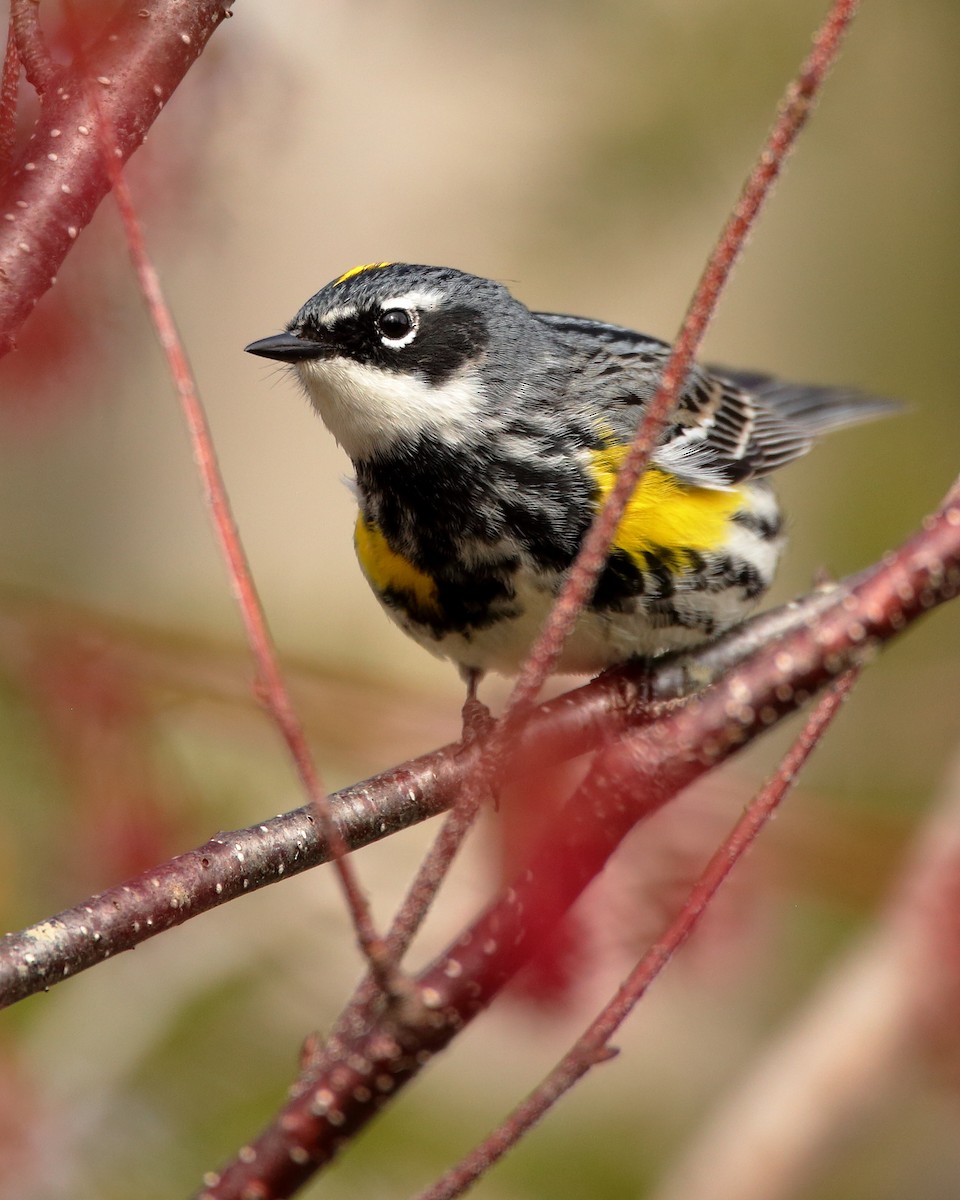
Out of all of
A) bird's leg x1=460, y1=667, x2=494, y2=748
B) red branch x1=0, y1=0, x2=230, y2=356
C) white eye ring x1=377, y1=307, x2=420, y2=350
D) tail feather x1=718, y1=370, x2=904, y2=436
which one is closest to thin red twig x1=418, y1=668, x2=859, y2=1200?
red branch x1=0, y1=0, x2=230, y2=356

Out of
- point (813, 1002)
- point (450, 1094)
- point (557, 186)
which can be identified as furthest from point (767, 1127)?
point (557, 186)

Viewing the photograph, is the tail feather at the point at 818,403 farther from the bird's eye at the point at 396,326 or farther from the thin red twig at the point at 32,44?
the thin red twig at the point at 32,44

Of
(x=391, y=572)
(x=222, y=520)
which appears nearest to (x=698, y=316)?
(x=222, y=520)

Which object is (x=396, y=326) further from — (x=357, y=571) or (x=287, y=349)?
(x=357, y=571)

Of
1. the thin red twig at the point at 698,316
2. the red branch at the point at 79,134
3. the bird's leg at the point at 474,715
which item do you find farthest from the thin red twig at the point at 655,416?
the bird's leg at the point at 474,715

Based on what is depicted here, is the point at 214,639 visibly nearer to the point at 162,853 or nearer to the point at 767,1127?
the point at 162,853

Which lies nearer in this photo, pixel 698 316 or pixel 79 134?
pixel 698 316
